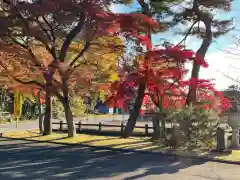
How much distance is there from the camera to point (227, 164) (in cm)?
978

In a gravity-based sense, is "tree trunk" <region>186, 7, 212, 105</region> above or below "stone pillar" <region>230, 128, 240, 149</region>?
above

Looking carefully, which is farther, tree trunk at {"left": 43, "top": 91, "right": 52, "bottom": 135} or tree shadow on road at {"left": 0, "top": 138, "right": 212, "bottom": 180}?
tree trunk at {"left": 43, "top": 91, "right": 52, "bottom": 135}

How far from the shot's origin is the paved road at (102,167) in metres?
8.23

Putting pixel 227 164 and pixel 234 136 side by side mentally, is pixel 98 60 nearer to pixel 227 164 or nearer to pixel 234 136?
pixel 234 136

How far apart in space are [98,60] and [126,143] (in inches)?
198

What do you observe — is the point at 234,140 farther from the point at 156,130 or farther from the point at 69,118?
the point at 69,118

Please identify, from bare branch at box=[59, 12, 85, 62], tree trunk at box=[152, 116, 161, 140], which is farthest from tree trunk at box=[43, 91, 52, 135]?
tree trunk at box=[152, 116, 161, 140]

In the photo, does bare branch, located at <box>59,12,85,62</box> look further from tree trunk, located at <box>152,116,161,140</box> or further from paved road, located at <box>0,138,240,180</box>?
paved road, located at <box>0,138,240,180</box>

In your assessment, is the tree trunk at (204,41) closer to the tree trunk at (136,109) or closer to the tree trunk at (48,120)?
the tree trunk at (136,109)

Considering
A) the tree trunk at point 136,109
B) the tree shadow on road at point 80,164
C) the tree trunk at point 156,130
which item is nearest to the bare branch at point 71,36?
the tree trunk at point 136,109

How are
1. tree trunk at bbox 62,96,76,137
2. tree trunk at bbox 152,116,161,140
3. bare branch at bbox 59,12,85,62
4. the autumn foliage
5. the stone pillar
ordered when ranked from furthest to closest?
1. tree trunk at bbox 62,96,76,137
2. bare branch at bbox 59,12,85,62
3. tree trunk at bbox 152,116,161,140
4. the autumn foliage
5. the stone pillar

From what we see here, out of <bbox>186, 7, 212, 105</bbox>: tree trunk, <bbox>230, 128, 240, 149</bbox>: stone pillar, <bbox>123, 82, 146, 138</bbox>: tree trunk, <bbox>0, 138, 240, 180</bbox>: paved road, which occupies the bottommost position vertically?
<bbox>0, 138, 240, 180</bbox>: paved road

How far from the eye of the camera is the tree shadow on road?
844cm

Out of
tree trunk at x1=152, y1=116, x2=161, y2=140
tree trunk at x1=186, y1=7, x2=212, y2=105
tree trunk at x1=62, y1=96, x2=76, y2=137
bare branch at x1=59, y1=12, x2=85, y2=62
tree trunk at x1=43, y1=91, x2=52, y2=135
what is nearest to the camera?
tree trunk at x1=152, y1=116, x2=161, y2=140
